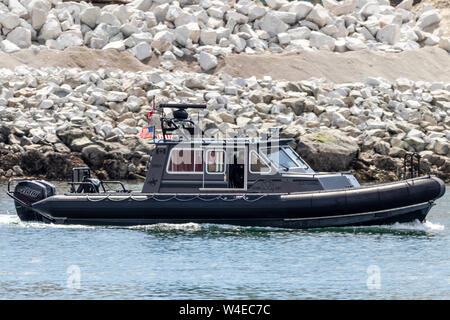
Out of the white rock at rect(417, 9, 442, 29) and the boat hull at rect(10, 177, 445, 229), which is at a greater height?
the white rock at rect(417, 9, 442, 29)

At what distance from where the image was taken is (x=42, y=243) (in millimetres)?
18984

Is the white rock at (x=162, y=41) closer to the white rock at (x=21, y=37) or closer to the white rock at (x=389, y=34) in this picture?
the white rock at (x=21, y=37)

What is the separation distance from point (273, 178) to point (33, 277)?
226 inches

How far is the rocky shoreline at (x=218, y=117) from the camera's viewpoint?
3225cm

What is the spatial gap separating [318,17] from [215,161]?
2994 centimetres

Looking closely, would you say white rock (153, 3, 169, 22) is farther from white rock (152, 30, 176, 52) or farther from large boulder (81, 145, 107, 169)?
large boulder (81, 145, 107, 169)

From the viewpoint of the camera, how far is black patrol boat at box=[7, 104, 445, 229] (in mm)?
19344

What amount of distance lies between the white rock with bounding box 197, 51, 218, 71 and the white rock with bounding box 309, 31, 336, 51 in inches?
240

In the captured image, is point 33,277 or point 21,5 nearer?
point 33,277

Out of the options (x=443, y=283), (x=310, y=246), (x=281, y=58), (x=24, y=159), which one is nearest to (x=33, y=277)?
(x=310, y=246)

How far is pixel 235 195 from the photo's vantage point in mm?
19703

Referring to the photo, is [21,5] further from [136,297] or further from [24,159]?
[136,297]

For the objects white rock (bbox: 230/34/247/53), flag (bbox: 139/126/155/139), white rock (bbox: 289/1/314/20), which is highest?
white rock (bbox: 289/1/314/20)

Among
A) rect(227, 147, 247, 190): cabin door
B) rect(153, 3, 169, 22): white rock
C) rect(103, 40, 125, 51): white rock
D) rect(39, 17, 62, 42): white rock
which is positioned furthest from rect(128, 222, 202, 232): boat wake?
rect(153, 3, 169, 22): white rock
